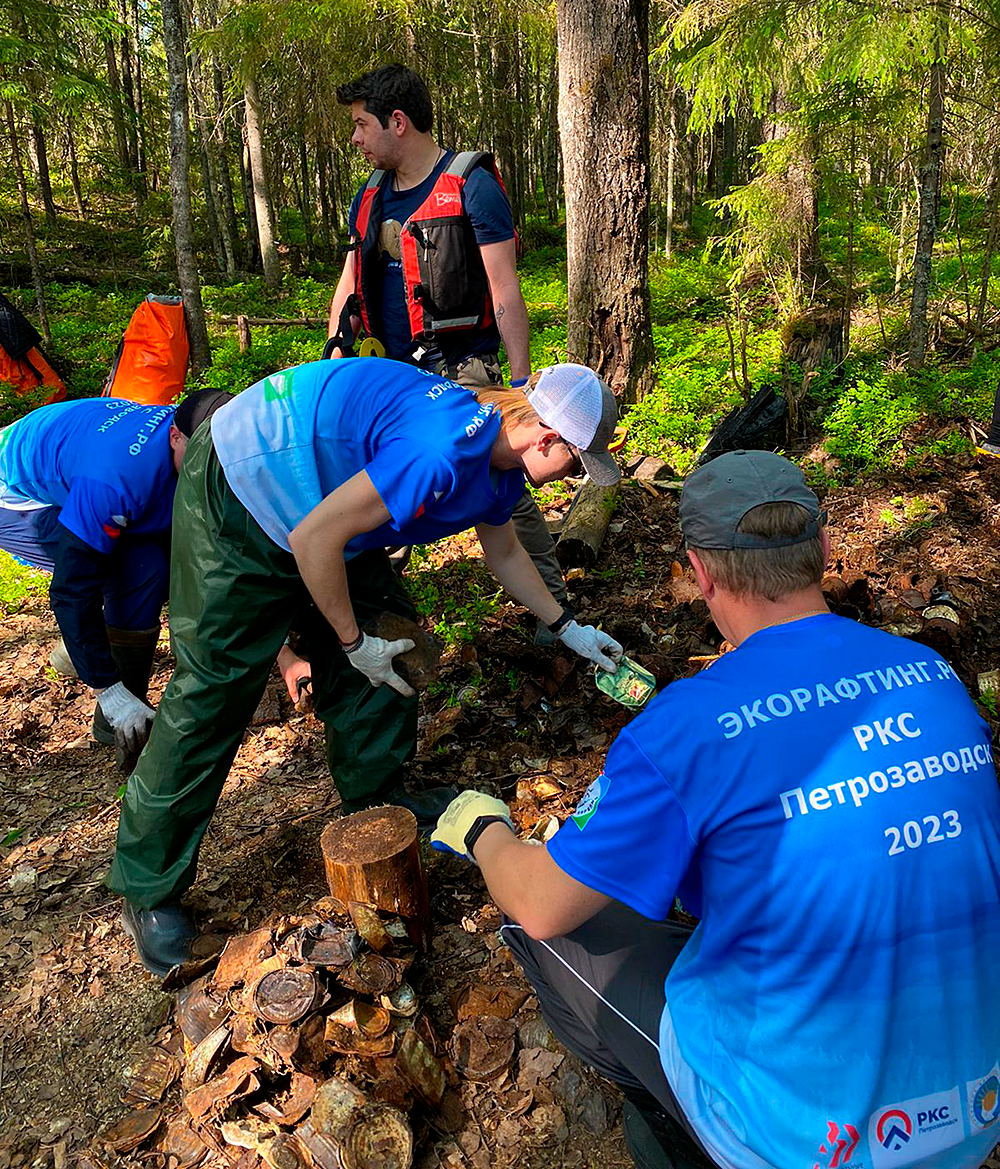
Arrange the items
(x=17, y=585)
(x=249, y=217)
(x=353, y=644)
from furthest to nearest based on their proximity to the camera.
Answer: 1. (x=249, y=217)
2. (x=17, y=585)
3. (x=353, y=644)

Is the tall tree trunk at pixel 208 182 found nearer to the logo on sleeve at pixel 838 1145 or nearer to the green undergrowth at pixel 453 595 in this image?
the green undergrowth at pixel 453 595

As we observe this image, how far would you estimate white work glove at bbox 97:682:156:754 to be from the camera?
3.18 metres

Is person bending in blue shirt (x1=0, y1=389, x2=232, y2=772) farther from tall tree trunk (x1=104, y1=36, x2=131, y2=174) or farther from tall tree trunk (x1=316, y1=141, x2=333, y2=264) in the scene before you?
tall tree trunk (x1=316, y1=141, x2=333, y2=264)

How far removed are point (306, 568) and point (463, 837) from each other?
0.85 m

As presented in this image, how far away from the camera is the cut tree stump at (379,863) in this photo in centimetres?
234

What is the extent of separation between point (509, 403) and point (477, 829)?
4.12 feet

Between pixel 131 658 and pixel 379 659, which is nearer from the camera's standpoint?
pixel 379 659

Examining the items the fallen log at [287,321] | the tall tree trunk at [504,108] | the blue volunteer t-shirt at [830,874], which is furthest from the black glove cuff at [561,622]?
the tall tree trunk at [504,108]

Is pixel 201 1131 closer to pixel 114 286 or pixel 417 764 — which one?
pixel 417 764

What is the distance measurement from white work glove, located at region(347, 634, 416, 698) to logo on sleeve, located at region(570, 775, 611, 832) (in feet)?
4.19

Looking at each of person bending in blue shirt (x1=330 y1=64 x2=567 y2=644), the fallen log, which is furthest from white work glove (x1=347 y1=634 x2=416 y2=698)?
the fallen log

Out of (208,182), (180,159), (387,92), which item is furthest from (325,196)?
(387,92)

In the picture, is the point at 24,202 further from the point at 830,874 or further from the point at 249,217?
the point at 830,874

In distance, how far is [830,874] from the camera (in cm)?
128
